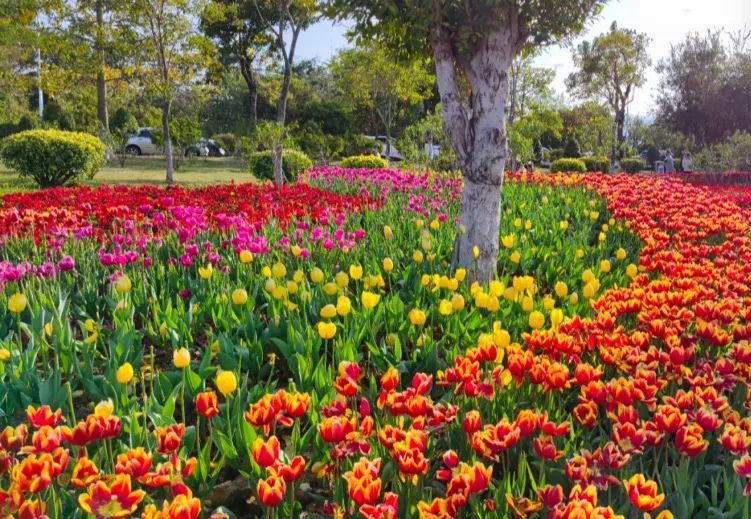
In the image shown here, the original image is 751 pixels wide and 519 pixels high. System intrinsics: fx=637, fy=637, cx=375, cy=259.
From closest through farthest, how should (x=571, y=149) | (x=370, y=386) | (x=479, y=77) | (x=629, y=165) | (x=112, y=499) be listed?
(x=112, y=499) < (x=370, y=386) < (x=479, y=77) < (x=629, y=165) < (x=571, y=149)

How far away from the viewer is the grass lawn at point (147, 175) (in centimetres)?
1680

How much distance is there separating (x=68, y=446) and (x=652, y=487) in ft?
6.11

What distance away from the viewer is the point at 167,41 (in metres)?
17.7

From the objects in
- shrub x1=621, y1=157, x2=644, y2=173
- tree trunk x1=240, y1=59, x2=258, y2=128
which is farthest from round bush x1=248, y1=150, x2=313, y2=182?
shrub x1=621, y1=157, x2=644, y2=173

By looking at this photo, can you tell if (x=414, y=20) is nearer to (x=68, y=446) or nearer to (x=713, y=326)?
(x=713, y=326)

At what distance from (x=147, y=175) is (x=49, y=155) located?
6.62 m

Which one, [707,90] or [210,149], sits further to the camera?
[210,149]

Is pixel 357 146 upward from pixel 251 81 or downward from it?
downward

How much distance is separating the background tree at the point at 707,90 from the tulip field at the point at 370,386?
28137 millimetres

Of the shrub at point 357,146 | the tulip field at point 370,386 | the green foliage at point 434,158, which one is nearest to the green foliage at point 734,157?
the green foliage at point 434,158

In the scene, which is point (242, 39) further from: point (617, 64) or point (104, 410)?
point (104, 410)

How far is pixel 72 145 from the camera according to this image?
14773 millimetres

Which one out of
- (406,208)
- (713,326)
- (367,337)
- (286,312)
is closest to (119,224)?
(406,208)

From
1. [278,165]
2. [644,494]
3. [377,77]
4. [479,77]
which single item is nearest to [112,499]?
[644,494]
